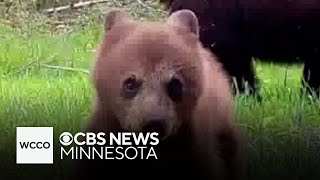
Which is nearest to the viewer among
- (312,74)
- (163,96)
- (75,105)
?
(163,96)

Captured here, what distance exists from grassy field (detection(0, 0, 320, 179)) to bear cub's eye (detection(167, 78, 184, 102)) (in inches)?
7.8

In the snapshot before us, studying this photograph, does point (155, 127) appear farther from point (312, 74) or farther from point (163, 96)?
point (312, 74)

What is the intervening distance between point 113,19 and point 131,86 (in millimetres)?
189

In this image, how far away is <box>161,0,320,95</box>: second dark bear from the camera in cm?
629

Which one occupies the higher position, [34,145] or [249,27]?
[249,27]

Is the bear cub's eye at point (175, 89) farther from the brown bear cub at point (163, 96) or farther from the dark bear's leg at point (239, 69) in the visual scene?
the dark bear's leg at point (239, 69)

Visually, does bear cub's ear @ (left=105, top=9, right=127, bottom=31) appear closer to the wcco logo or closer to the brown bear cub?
the brown bear cub

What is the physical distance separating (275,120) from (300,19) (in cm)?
29

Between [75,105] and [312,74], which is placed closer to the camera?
[75,105]

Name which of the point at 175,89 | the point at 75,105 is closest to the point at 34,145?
the point at 75,105

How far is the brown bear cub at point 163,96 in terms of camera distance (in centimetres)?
614

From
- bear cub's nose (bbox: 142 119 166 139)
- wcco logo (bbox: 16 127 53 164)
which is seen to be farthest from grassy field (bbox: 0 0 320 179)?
bear cub's nose (bbox: 142 119 166 139)

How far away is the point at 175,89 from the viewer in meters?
6.14

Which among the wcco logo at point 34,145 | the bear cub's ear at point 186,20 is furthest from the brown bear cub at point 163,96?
the wcco logo at point 34,145
